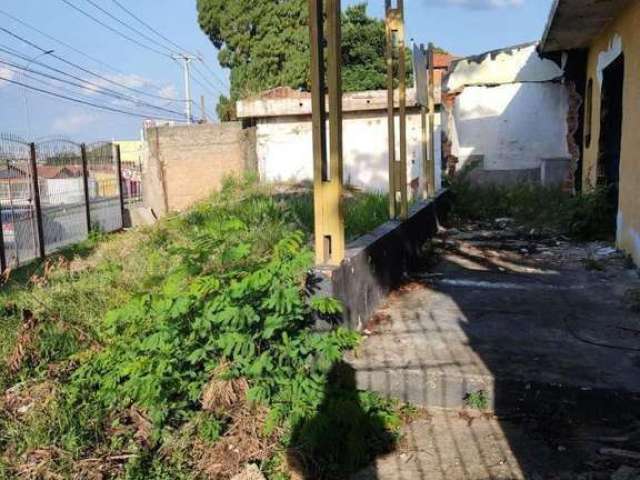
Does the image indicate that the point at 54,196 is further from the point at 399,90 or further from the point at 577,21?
the point at 577,21

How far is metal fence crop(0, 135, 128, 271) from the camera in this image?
33.4 ft

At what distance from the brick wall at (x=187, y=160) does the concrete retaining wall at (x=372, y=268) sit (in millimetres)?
11233

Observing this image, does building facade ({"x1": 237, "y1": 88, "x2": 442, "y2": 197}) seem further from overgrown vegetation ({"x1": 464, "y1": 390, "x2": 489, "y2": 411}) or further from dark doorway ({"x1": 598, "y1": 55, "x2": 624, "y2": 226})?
overgrown vegetation ({"x1": 464, "y1": 390, "x2": 489, "y2": 411})

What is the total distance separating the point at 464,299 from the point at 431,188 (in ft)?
14.2

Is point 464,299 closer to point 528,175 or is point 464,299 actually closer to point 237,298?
point 237,298

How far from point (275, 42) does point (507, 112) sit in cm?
1735

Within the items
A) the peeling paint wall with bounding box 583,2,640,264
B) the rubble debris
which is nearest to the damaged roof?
the peeling paint wall with bounding box 583,2,640,264

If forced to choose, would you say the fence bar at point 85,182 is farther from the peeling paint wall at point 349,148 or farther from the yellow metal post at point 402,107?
the yellow metal post at point 402,107

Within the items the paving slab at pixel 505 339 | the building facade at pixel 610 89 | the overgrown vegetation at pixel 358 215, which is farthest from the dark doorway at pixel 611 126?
the overgrown vegetation at pixel 358 215

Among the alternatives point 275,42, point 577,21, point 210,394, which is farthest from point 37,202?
point 275,42

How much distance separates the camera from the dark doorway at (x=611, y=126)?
7922mm

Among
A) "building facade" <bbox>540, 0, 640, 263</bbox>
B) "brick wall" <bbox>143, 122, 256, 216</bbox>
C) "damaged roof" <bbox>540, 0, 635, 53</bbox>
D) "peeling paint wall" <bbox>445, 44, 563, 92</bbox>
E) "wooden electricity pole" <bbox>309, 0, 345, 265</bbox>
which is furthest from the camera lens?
"brick wall" <bbox>143, 122, 256, 216</bbox>

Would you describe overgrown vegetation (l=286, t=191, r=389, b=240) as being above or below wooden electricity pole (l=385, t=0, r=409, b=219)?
below

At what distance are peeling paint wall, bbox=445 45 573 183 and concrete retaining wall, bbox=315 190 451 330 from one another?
840cm
